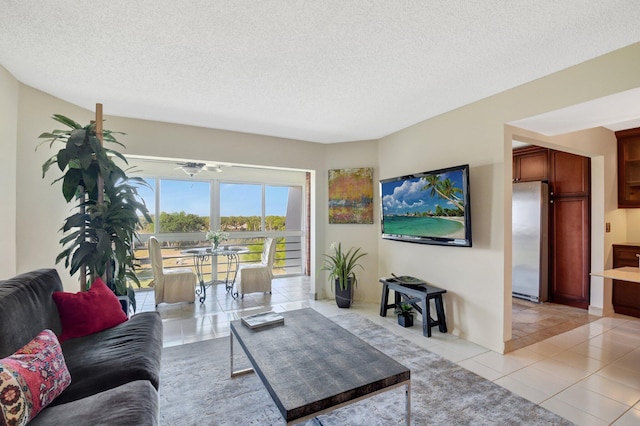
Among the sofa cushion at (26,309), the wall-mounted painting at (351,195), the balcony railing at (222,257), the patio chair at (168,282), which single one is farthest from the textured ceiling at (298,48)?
the balcony railing at (222,257)

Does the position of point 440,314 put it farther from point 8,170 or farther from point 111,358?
point 8,170

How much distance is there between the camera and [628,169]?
12.9 feet

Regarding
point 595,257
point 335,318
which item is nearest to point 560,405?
point 335,318

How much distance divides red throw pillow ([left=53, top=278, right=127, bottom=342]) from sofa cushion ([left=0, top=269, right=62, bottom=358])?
0.14 feet

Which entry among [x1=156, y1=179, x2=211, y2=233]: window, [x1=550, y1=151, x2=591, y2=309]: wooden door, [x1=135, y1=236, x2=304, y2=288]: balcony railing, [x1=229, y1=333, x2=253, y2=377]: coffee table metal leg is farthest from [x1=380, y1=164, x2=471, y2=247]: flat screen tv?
[x1=156, y1=179, x2=211, y2=233]: window

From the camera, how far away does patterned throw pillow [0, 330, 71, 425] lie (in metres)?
1.15

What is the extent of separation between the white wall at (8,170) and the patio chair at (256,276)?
2698 millimetres

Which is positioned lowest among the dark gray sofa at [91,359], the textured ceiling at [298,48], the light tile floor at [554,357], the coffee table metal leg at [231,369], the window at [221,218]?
the light tile floor at [554,357]

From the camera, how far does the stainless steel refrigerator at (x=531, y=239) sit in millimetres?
4297

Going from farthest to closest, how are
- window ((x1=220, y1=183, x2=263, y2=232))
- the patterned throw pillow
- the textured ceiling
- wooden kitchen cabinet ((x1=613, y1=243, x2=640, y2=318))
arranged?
window ((x1=220, y1=183, x2=263, y2=232)), wooden kitchen cabinet ((x1=613, y1=243, x2=640, y2=318)), the textured ceiling, the patterned throw pillow

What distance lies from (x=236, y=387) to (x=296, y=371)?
937mm

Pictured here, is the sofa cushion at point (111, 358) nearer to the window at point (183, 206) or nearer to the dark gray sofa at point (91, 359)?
the dark gray sofa at point (91, 359)

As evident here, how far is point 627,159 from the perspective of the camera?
392cm

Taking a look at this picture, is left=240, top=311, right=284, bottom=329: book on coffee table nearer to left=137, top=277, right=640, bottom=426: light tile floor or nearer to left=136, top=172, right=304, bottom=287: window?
left=137, top=277, right=640, bottom=426: light tile floor
